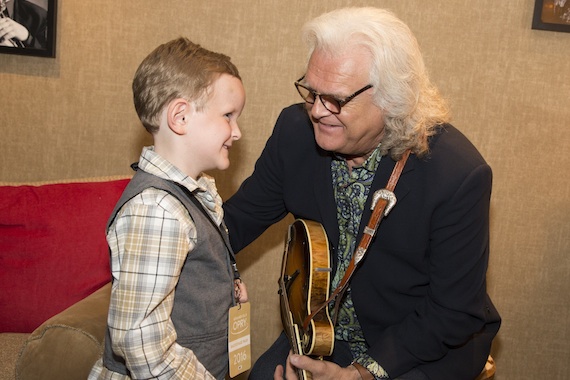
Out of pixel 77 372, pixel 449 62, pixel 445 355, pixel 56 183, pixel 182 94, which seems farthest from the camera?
pixel 449 62

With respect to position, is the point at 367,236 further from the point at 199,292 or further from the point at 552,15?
the point at 552,15

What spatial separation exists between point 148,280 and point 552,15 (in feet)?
6.56

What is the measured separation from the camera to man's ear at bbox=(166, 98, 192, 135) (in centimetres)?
159

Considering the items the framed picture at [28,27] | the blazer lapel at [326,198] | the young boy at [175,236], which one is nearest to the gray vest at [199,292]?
the young boy at [175,236]

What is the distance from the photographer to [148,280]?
1.44m

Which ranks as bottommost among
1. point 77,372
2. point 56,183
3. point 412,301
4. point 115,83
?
point 77,372

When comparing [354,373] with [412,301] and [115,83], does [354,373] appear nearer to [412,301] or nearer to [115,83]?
[412,301]

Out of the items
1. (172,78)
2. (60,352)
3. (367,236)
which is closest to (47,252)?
(60,352)

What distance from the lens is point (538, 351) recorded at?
285 centimetres

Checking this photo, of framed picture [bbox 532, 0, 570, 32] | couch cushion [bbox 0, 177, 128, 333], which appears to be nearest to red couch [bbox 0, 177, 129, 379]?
couch cushion [bbox 0, 177, 128, 333]

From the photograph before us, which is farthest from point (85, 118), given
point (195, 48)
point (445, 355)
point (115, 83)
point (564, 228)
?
point (564, 228)

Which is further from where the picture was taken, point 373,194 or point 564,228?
point 564,228

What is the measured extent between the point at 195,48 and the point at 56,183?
3.61ft

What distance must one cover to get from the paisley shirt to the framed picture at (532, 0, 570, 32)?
1.15 meters
